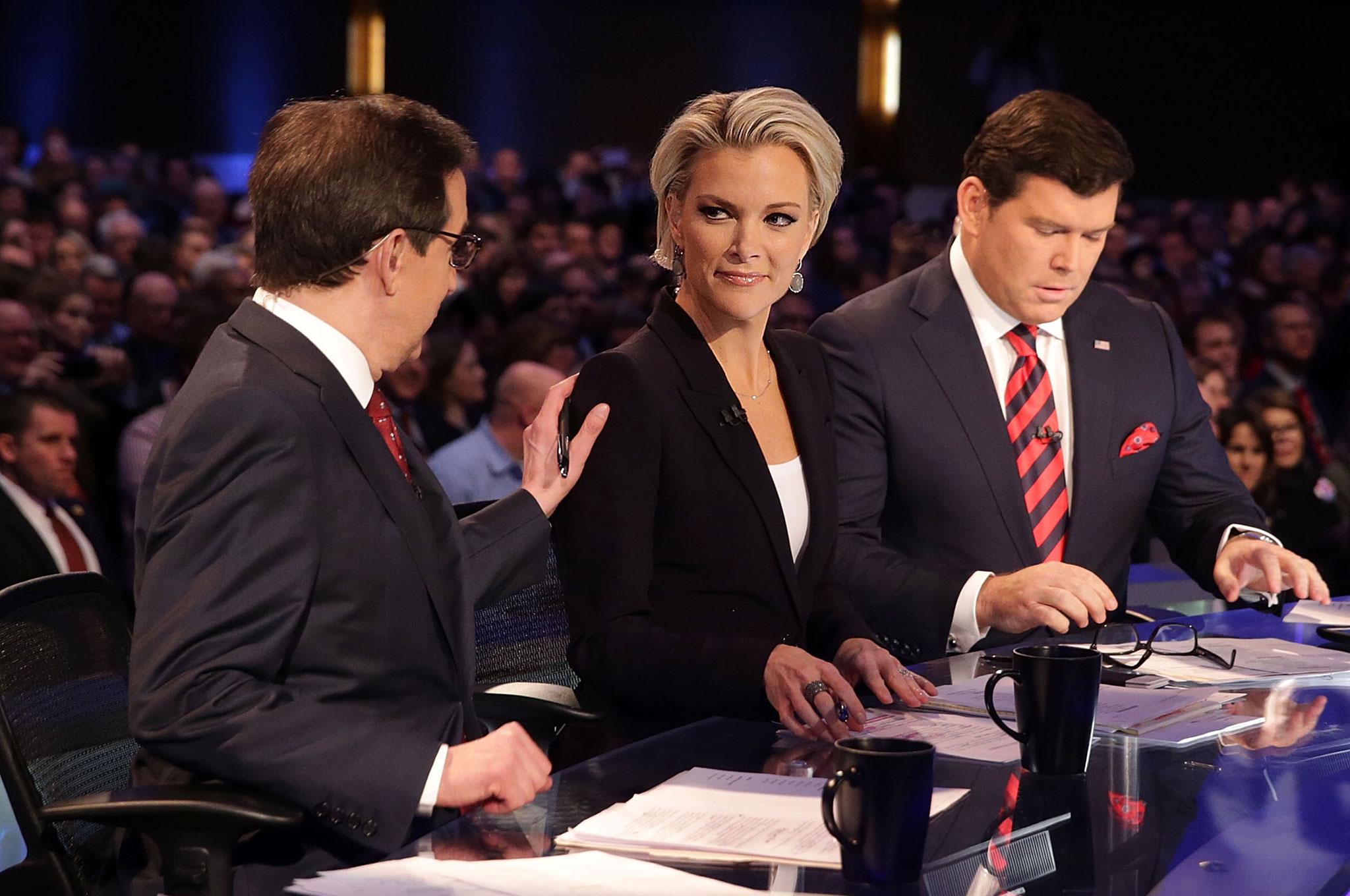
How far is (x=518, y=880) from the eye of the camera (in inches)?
45.2

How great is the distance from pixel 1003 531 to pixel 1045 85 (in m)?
10.8

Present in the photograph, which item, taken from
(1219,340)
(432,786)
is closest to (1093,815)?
(432,786)

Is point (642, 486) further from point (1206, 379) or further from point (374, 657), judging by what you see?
point (1206, 379)

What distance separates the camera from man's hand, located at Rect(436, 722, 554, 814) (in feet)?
4.42

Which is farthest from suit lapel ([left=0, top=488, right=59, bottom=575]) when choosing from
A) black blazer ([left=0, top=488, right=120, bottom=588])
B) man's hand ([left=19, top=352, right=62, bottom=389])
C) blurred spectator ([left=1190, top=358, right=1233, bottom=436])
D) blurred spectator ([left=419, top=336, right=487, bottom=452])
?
blurred spectator ([left=1190, top=358, right=1233, bottom=436])

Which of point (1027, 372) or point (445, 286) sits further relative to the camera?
point (1027, 372)

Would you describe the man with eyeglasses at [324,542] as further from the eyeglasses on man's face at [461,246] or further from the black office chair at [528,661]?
the black office chair at [528,661]

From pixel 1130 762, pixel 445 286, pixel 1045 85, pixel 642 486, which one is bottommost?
pixel 1130 762

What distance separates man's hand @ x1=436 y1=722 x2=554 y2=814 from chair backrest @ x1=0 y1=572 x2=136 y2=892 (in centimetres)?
48

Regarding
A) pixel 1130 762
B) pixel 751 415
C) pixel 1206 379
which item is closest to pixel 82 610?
pixel 751 415

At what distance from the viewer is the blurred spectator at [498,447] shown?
4.89 meters

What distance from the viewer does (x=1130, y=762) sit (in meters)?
1.55

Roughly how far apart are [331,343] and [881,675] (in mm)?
773

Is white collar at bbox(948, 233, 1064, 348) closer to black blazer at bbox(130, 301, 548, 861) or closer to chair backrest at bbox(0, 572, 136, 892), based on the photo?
black blazer at bbox(130, 301, 548, 861)
